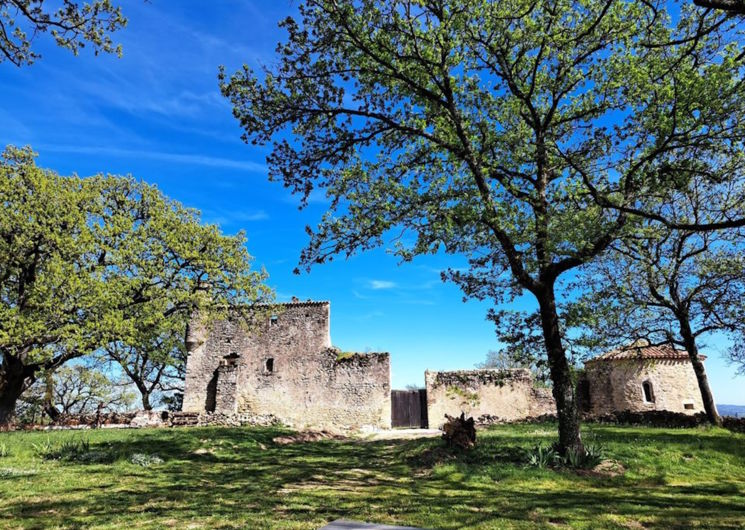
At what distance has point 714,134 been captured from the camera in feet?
30.4

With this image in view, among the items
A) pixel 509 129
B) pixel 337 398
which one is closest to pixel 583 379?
pixel 337 398

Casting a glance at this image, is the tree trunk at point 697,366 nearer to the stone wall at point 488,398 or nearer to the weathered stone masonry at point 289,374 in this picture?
the stone wall at point 488,398

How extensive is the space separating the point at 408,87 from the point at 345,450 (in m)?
11.9

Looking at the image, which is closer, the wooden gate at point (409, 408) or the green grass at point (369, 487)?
the green grass at point (369, 487)

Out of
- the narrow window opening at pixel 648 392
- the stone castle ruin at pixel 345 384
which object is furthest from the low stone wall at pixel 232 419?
the narrow window opening at pixel 648 392

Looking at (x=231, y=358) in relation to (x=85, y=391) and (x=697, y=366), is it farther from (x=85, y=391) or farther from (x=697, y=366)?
(x=697, y=366)

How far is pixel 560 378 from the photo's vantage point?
35.4ft

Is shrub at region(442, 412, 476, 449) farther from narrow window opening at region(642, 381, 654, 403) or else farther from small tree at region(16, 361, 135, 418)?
small tree at region(16, 361, 135, 418)

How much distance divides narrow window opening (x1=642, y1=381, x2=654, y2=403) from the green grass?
12.0m

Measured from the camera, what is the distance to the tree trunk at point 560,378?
410 inches

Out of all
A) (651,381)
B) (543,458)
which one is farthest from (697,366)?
(543,458)

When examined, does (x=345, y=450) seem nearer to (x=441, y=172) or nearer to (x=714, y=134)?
(x=441, y=172)

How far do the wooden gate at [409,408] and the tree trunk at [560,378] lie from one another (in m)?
16.5

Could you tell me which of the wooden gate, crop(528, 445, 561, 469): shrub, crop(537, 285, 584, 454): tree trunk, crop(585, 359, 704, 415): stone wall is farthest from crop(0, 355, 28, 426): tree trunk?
crop(585, 359, 704, 415): stone wall
